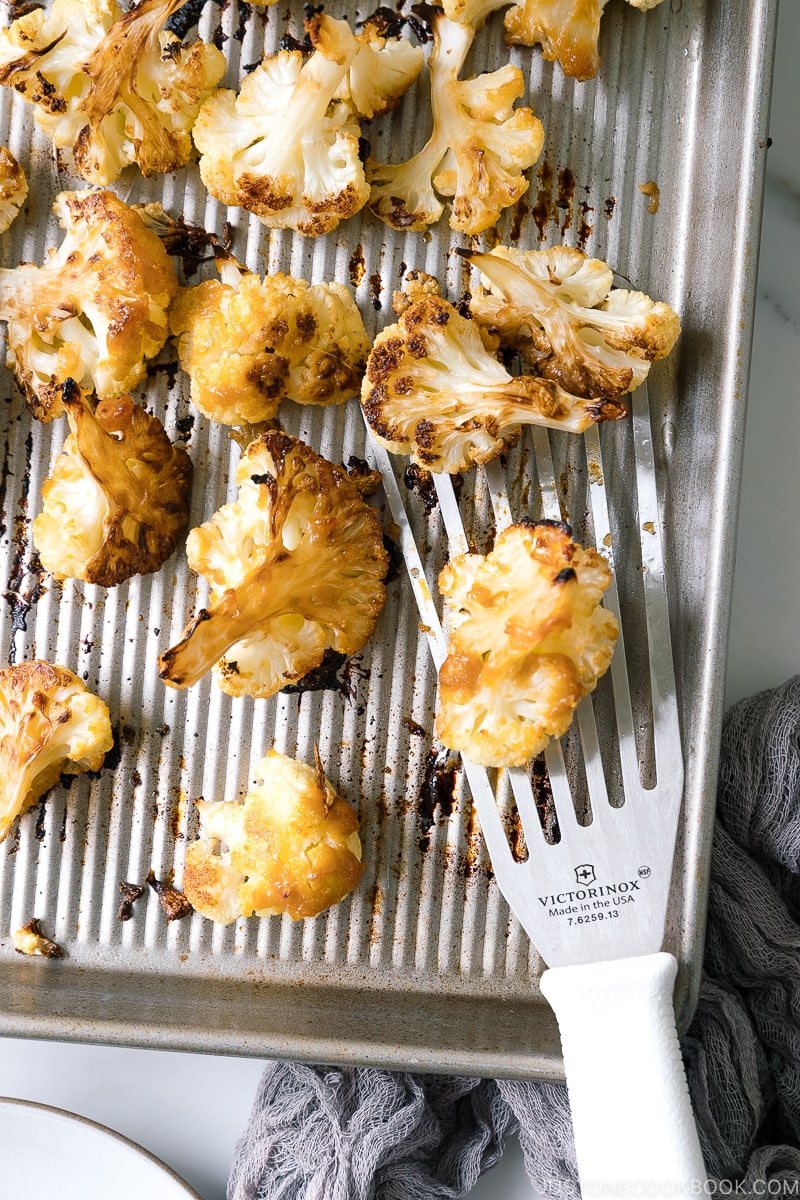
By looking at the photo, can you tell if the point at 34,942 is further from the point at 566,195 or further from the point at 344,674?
the point at 566,195

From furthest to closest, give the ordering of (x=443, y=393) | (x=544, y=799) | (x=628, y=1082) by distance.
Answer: (x=544, y=799), (x=443, y=393), (x=628, y=1082)

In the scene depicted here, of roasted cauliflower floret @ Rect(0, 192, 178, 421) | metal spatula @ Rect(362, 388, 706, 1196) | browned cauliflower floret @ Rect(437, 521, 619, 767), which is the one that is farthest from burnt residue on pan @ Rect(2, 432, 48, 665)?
browned cauliflower floret @ Rect(437, 521, 619, 767)

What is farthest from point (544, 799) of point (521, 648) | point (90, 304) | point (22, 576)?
point (90, 304)

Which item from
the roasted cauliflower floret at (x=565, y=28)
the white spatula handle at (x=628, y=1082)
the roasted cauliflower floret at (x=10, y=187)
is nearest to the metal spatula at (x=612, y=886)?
the white spatula handle at (x=628, y=1082)

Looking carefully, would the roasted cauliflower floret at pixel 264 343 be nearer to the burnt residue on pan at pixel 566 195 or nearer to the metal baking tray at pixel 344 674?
the metal baking tray at pixel 344 674

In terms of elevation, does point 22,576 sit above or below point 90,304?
below

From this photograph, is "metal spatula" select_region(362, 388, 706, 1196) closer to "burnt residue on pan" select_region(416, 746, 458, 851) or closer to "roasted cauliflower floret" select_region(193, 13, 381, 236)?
"burnt residue on pan" select_region(416, 746, 458, 851)
